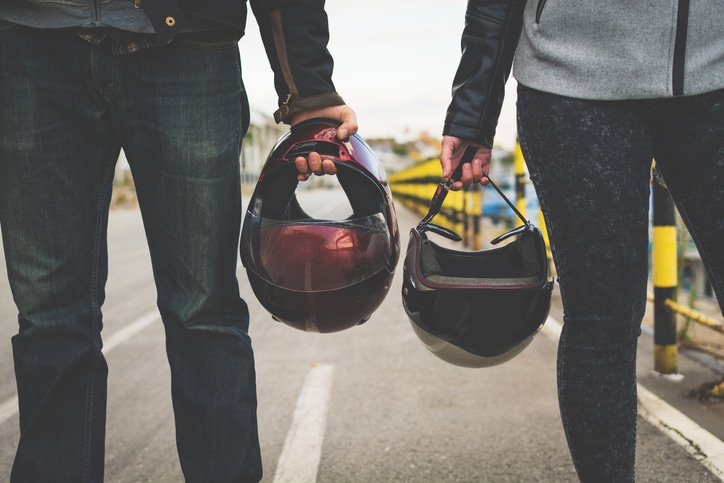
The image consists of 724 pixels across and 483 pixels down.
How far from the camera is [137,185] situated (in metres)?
1.69

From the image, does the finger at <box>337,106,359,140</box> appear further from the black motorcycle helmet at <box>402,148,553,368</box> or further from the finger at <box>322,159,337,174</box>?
the black motorcycle helmet at <box>402,148,553,368</box>

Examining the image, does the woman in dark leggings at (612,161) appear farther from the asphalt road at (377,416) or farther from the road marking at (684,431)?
the road marking at (684,431)

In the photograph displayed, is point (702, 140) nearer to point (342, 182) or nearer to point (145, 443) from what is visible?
point (342, 182)

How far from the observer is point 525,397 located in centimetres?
305

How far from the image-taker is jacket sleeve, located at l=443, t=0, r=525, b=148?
1646mm

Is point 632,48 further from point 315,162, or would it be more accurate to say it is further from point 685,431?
point 685,431

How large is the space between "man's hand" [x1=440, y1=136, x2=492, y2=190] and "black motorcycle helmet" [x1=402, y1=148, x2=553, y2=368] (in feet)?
0.08

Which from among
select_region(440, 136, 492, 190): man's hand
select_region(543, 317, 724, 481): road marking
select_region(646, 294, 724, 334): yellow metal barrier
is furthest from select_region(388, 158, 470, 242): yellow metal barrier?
select_region(440, 136, 492, 190): man's hand

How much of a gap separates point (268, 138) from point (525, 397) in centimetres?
9161

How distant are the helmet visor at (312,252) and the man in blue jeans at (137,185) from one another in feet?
0.27

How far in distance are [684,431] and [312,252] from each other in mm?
1699

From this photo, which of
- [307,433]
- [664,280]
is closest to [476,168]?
[307,433]

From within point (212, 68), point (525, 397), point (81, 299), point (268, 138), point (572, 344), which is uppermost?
point (212, 68)

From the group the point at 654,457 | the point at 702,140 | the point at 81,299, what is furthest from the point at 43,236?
the point at 654,457
